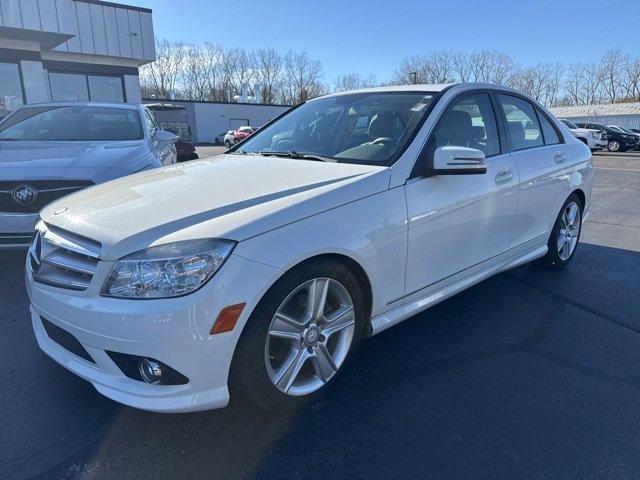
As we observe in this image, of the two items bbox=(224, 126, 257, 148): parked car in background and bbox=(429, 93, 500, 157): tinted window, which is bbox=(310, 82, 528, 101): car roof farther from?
bbox=(224, 126, 257, 148): parked car in background

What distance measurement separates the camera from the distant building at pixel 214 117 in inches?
1820

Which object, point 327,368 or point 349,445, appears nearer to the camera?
point 349,445

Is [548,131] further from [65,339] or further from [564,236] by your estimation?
[65,339]

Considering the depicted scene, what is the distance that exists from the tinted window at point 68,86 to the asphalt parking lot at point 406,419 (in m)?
16.4

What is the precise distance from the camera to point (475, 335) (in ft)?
10.8

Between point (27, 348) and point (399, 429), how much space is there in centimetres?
241

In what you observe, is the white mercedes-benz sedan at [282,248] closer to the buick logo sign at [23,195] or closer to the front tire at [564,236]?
the front tire at [564,236]

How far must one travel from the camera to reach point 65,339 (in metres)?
2.30

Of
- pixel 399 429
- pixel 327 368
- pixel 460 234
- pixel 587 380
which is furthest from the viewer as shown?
pixel 460 234

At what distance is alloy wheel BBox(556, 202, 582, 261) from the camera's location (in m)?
4.49

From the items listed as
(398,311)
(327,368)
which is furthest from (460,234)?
(327,368)

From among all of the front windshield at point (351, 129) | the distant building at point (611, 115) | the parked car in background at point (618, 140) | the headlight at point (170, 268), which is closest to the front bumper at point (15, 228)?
the front windshield at point (351, 129)

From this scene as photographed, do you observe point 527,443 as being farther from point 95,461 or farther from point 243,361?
point 95,461

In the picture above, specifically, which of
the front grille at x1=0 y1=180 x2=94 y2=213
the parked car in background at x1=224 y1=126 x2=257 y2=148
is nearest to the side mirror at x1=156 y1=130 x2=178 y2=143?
the front grille at x1=0 y1=180 x2=94 y2=213
